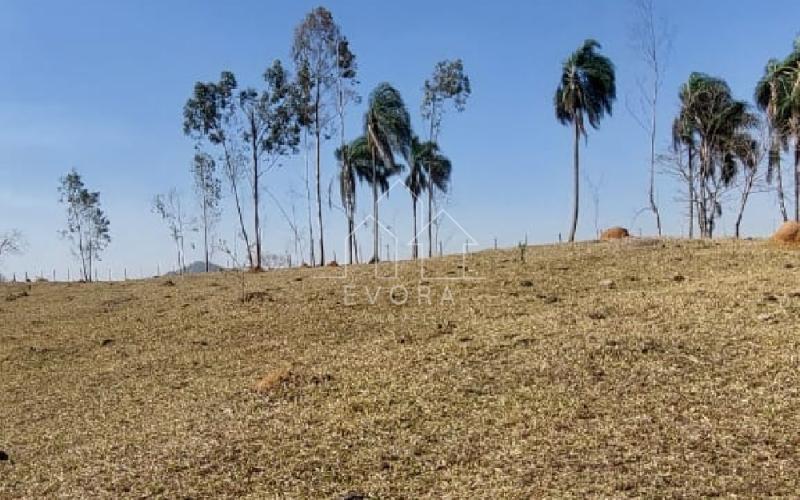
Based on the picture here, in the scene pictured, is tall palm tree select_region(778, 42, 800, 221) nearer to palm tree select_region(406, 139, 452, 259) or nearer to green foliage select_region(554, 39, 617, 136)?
green foliage select_region(554, 39, 617, 136)

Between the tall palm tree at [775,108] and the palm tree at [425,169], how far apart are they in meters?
13.2

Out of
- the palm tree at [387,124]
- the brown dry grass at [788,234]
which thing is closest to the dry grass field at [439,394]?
the brown dry grass at [788,234]

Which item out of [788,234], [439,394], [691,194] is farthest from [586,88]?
[439,394]

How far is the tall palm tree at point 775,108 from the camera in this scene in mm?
23455

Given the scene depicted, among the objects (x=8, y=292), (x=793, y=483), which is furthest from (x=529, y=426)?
(x=8, y=292)

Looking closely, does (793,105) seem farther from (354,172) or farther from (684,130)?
(354,172)

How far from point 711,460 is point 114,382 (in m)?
6.92

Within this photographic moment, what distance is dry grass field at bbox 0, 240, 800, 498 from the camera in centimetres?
464

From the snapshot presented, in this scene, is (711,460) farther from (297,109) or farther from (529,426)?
(297,109)

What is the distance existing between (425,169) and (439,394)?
2649 cm

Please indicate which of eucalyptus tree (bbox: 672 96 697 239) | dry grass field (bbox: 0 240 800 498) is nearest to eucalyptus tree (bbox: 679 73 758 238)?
eucalyptus tree (bbox: 672 96 697 239)

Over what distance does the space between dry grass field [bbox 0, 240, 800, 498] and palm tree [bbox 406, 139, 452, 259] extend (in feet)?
62.7

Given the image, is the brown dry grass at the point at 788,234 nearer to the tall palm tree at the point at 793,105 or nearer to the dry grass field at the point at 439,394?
the dry grass field at the point at 439,394

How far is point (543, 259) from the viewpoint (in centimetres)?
1459
